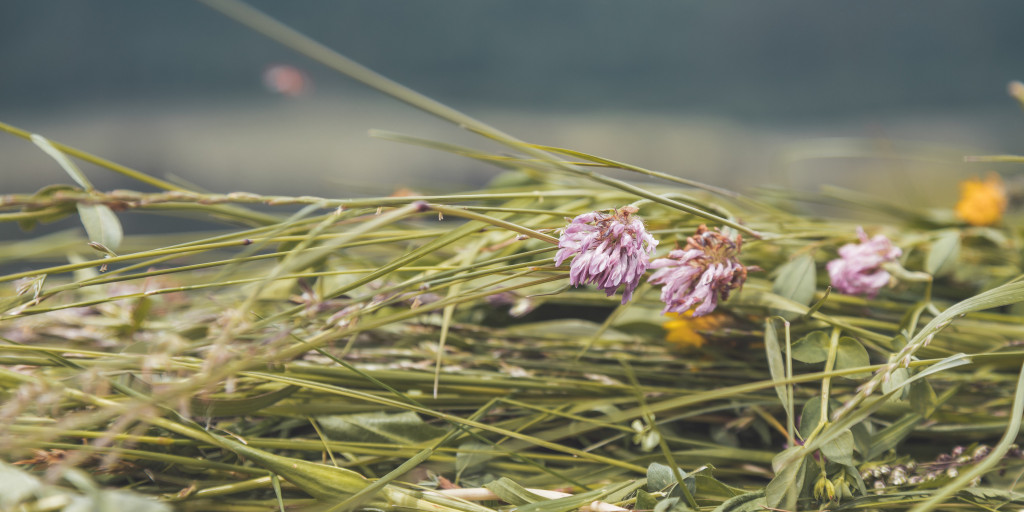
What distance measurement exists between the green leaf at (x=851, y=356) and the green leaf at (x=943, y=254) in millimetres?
84

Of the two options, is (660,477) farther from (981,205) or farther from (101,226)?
(981,205)

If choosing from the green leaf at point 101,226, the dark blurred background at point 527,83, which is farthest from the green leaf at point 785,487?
the dark blurred background at point 527,83

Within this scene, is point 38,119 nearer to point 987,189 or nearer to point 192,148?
point 192,148

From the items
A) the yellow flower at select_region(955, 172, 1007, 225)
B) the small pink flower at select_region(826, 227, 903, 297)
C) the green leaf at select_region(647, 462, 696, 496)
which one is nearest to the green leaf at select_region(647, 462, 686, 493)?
the green leaf at select_region(647, 462, 696, 496)

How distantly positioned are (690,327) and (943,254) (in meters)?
0.13

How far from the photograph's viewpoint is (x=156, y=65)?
1.25m

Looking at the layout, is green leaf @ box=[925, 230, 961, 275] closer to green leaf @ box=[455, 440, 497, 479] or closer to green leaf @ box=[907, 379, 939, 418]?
green leaf @ box=[907, 379, 939, 418]

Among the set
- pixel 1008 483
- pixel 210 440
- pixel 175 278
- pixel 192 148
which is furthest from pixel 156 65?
pixel 1008 483

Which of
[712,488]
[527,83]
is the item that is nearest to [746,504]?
[712,488]

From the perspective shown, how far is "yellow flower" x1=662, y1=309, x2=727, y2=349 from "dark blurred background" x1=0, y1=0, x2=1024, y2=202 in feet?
3.32

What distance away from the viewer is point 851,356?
0.74 feet

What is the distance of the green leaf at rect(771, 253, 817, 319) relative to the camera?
0.82 feet

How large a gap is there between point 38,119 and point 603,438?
57.4 inches

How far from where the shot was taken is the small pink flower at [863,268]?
0.85 ft
